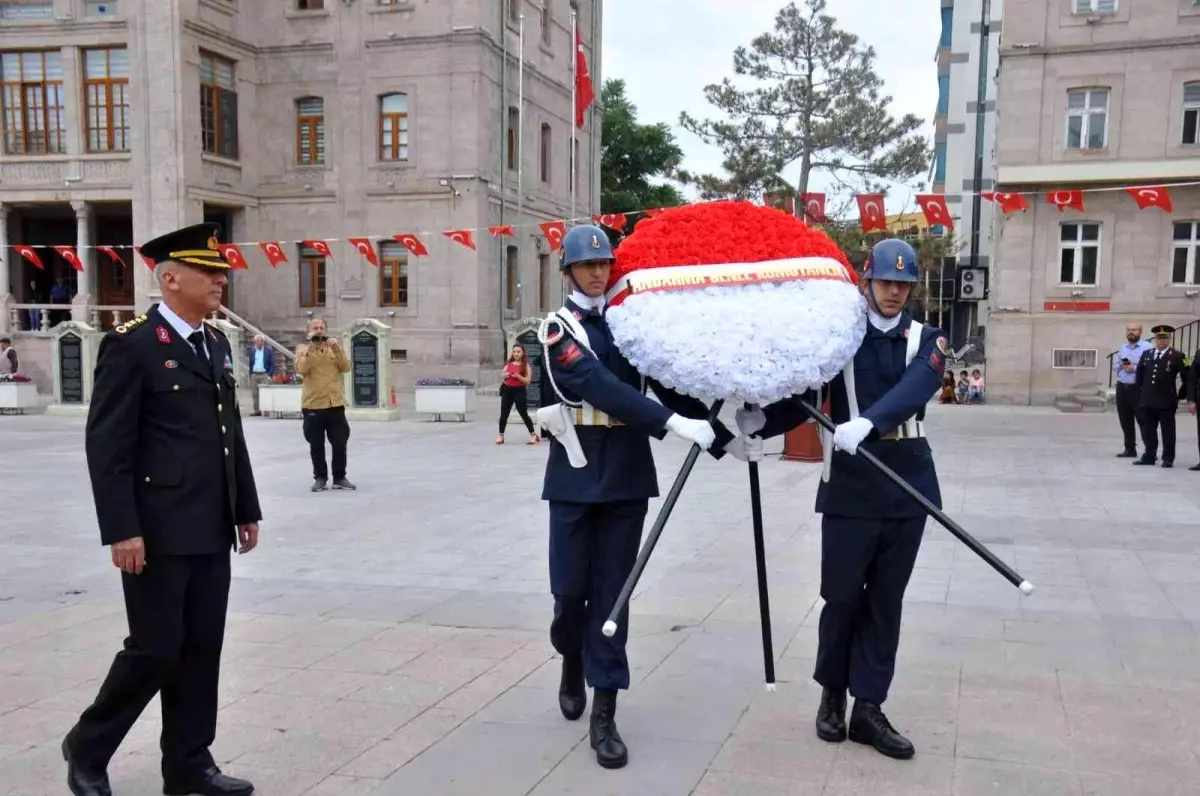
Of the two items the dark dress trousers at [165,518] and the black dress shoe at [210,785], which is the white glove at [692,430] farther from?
the black dress shoe at [210,785]

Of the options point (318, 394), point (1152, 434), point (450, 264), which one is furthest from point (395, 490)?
point (450, 264)

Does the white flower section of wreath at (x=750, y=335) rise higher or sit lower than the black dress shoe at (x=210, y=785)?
higher

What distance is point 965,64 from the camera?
56.6 meters

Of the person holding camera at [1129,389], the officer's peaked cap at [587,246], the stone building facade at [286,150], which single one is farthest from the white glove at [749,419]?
the stone building facade at [286,150]

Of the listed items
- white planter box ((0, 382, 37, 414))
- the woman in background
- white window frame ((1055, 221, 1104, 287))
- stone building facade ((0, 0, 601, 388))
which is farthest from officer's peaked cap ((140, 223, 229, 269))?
stone building facade ((0, 0, 601, 388))

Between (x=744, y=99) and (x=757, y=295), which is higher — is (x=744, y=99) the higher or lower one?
the higher one

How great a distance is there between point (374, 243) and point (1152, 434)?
22348 mm

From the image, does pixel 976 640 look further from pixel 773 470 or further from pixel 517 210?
pixel 517 210

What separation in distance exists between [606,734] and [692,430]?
48.7 inches

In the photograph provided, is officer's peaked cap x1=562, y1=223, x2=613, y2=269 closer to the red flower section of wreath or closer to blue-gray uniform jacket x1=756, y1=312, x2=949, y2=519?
the red flower section of wreath

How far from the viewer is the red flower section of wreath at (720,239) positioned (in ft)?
12.8

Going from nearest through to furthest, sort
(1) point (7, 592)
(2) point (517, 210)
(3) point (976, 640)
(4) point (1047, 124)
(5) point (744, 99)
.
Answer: (3) point (976, 640)
(1) point (7, 592)
(4) point (1047, 124)
(2) point (517, 210)
(5) point (744, 99)

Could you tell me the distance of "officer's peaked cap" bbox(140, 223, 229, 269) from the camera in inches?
139

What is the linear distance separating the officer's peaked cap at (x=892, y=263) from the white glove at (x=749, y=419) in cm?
69
